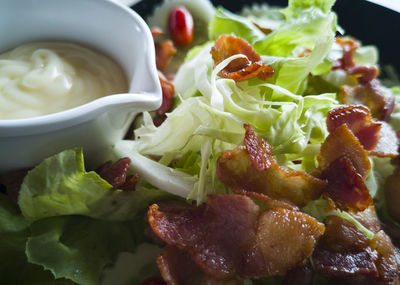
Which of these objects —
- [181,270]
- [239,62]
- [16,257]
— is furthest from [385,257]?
[16,257]

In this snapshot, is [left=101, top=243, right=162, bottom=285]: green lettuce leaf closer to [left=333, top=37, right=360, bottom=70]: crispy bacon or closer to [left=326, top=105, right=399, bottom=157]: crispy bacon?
[left=326, top=105, right=399, bottom=157]: crispy bacon

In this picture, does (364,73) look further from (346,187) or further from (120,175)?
(120,175)

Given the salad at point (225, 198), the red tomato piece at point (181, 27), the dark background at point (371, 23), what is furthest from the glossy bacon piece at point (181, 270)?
the dark background at point (371, 23)

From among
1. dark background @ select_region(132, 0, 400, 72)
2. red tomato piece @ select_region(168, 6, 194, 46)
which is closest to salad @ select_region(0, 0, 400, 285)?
red tomato piece @ select_region(168, 6, 194, 46)

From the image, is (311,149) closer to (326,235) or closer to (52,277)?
(326,235)

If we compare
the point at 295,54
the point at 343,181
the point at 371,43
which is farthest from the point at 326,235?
the point at 371,43

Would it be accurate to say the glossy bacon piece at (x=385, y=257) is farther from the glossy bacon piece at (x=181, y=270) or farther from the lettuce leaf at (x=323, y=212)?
the glossy bacon piece at (x=181, y=270)
